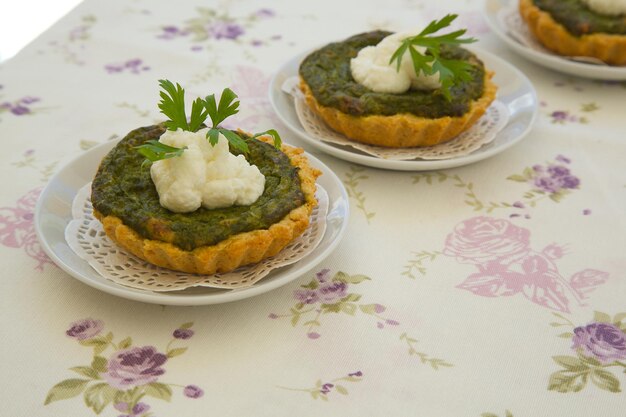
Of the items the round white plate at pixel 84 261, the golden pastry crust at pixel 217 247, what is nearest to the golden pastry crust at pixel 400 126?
the round white plate at pixel 84 261

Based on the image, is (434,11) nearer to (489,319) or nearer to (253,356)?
(489,319)

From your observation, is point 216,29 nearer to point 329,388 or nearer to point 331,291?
point 331,291

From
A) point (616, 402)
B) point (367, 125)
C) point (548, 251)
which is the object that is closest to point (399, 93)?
point (367, 125)

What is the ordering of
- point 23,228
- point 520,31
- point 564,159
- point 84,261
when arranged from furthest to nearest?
1. point 520,31
2. point 564,159
3. point 23,228
4. point 84,261

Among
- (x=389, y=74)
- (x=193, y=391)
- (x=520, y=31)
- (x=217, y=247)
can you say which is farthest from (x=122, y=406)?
(x=520, y=31)

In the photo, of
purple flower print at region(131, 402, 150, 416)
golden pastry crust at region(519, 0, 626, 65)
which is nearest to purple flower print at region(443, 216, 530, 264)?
purple flower print at region(131, 402, 150, 416)

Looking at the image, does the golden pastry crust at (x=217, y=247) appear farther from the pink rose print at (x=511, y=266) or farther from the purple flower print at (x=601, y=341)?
the purple flower print at (x=601, y=341)

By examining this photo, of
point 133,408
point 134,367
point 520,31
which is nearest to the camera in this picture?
point 133,408

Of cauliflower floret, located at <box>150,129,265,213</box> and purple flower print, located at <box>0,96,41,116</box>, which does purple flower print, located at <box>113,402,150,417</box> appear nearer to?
cauliflower floret, located at <box>150,129,265,213</box>
